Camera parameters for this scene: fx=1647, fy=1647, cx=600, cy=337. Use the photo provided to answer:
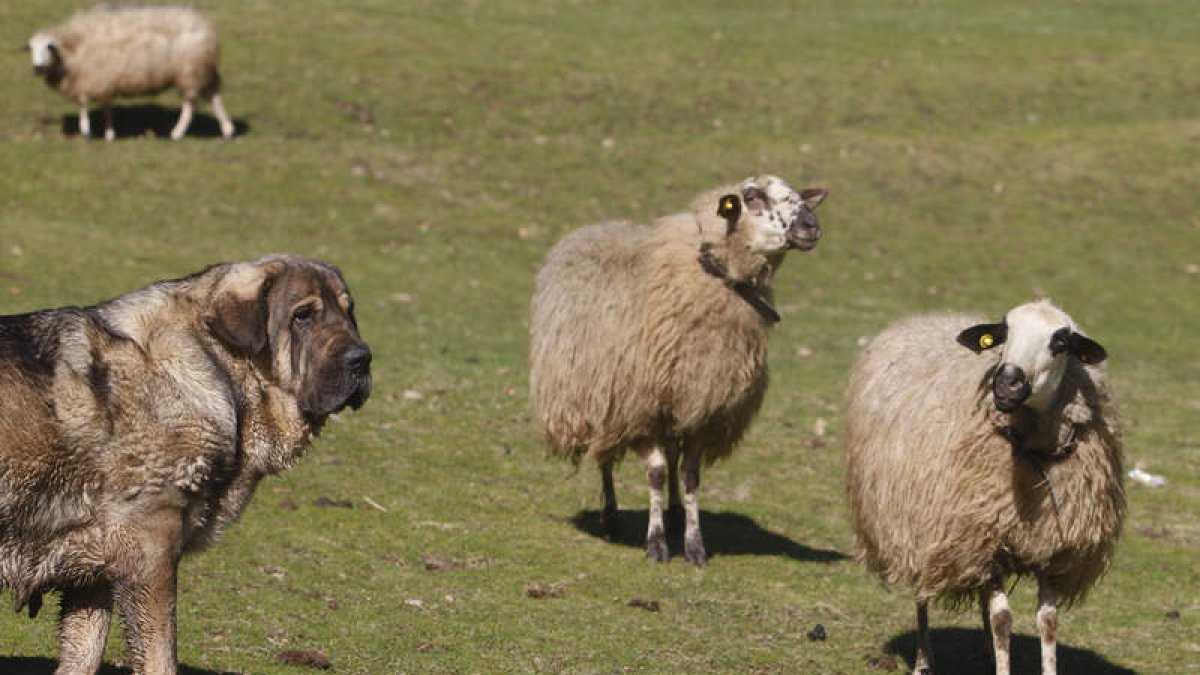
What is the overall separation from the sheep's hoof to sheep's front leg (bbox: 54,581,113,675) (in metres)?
6.98

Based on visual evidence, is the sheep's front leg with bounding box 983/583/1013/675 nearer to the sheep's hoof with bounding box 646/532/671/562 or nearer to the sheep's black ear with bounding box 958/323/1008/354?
the sheep's black ear with bounding box 958/323/1008/354

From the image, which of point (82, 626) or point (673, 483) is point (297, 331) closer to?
point (82, 626)

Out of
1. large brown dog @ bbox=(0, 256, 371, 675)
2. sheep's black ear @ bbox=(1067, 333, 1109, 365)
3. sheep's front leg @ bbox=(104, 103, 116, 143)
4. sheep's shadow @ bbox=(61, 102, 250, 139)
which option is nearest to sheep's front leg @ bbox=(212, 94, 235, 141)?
sheep's shadow @ bbox=(61, 102, 250, 139)

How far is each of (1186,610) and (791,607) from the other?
344 centimetres

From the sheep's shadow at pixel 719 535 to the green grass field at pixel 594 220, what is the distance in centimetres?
8

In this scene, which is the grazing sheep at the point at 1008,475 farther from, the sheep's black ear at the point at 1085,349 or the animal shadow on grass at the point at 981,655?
the animal shadow on grass at the point at 981,655

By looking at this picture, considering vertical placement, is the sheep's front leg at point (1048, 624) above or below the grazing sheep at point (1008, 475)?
below

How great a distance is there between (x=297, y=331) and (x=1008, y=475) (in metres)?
4.80

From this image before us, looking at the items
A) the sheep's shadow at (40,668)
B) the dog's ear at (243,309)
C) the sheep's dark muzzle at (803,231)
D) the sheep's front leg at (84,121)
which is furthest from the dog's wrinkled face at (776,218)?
the sheep's front leg at (84,121)

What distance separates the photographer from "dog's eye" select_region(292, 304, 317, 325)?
7.75m

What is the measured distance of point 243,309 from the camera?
25.3ft

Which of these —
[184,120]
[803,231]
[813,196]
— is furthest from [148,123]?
[803,231]

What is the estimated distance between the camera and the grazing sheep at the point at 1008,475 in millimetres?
10000

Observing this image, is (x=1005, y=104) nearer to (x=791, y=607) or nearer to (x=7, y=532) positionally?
(x=791, y=607)
